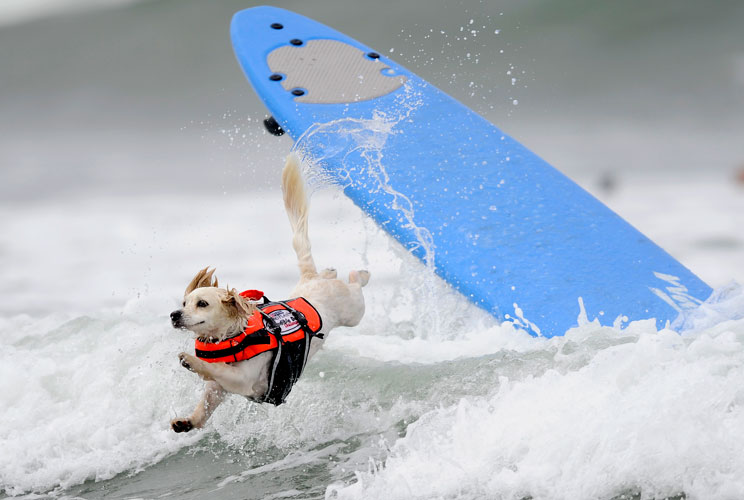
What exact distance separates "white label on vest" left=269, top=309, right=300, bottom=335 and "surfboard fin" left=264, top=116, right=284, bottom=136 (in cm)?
195

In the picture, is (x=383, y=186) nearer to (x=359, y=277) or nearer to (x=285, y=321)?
(x=359, y=277)

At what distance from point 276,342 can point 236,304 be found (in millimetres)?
271

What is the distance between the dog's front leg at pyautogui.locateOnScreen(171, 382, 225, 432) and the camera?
9.43ft

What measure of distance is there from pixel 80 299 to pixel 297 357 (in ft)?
11.3

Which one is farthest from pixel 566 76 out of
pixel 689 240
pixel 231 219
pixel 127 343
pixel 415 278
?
pixel 127 343

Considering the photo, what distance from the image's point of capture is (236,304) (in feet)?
9.50

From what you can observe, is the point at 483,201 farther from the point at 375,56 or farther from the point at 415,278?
the point at 375,56

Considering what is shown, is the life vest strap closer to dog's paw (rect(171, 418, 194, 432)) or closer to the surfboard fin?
dog's paw (rect(171, 418, 194, 432))

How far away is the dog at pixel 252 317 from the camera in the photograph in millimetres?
2844

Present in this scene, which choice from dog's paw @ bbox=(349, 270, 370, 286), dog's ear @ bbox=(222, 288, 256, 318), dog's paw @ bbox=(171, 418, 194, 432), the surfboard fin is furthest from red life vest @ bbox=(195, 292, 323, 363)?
the surfboard fin

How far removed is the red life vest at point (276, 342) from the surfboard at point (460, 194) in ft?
4.07

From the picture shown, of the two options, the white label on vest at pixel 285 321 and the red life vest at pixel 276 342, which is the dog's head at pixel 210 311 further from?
the white label on vest at pixel 285 321

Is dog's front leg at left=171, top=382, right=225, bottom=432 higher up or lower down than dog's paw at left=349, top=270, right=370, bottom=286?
lower down

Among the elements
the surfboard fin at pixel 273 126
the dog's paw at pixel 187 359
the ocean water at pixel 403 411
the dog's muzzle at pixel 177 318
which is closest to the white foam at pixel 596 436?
the ocean water at pixel 403 411
